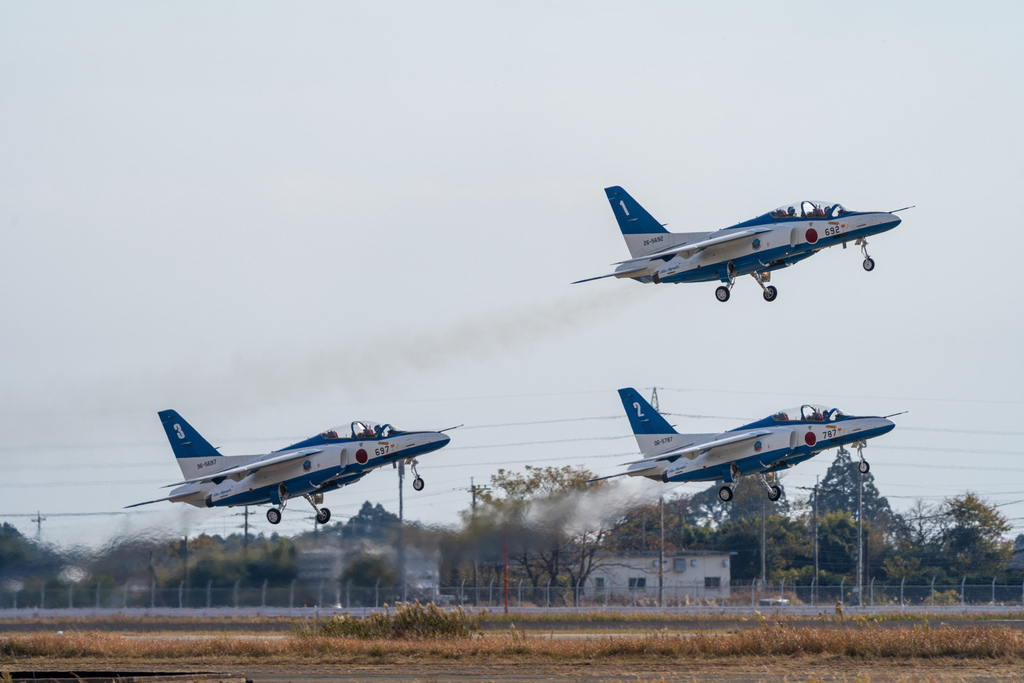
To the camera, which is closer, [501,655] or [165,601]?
[501,655]

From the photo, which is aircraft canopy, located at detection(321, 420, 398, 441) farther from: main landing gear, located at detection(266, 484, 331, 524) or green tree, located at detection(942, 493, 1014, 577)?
green tree, located at detection(942, 493, 1014, 577)

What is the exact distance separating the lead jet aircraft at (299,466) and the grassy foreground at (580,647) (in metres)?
6.44

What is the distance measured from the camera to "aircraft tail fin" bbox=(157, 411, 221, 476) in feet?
162

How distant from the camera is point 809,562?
3622 inches

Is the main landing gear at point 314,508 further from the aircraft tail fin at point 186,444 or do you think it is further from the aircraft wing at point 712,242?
the aircraft wing at point 712,242

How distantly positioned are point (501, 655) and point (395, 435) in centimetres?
1138

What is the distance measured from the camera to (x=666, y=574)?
269 feet

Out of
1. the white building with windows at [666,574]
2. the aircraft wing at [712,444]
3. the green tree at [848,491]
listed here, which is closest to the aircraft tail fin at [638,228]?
the aircraft wing at [712,444]

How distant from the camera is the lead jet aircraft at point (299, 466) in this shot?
45.9 metres

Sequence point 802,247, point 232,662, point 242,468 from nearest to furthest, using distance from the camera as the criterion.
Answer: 1. point 232,662
2. point 802,247
3. point 242,468

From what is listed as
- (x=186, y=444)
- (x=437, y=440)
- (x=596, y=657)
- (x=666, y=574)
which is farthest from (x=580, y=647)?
(x=666, y=574)

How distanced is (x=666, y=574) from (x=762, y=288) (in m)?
41.2

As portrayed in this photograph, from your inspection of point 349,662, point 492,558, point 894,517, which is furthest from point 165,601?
point 894,517

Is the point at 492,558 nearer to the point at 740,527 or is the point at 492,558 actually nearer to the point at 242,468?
the point at 242,468
